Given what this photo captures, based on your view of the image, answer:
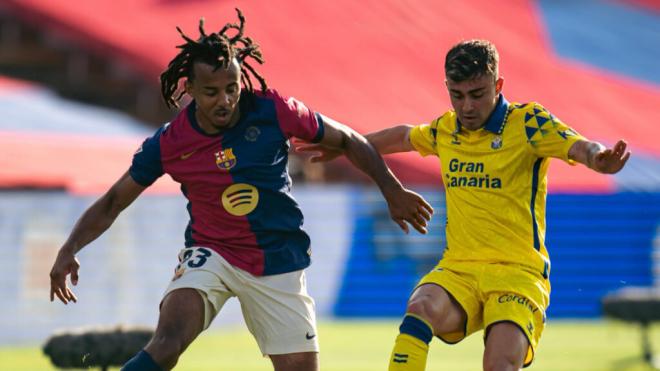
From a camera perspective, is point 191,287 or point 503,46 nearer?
point 191,287

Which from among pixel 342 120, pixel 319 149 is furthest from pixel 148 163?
pixel 342 120

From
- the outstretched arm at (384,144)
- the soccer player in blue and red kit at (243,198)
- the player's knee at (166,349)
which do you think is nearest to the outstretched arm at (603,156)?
the soccer player in blue and red kit at (243,198)

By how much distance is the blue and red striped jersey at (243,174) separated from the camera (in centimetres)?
602

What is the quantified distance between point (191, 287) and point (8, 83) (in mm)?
16106

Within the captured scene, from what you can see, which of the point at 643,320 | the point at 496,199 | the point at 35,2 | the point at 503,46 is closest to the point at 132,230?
the point at 643,320

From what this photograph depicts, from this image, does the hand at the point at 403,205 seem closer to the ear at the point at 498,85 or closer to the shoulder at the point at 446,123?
the shoulder at the point at 446,123

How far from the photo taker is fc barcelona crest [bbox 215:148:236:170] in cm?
601

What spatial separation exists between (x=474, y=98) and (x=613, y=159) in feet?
2.62

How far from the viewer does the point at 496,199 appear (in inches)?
236

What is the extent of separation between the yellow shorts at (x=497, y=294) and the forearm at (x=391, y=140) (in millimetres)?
872

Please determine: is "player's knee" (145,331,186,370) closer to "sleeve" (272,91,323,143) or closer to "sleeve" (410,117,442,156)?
"sleeve" (272,91,323,143)

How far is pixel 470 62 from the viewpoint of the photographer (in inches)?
230

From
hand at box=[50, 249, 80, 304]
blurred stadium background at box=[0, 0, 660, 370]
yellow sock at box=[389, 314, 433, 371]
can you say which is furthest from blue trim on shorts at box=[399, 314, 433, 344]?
blurred stadium background at box=[0, 0, 660, 370]

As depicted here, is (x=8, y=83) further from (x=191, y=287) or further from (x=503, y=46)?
(x=191, y=287)
